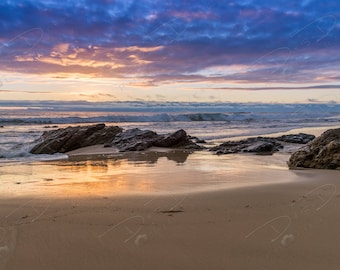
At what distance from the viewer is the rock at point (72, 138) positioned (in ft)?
43.6

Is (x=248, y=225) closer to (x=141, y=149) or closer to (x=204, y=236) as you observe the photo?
(x=204, y=236)

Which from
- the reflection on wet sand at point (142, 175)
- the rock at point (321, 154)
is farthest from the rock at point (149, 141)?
the rock at point (321, 154)

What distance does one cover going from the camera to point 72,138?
14.0 meters

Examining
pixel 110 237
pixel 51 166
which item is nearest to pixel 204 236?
pixel 110 237

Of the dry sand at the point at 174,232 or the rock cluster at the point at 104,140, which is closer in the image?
the dry sand at the point at 174,232

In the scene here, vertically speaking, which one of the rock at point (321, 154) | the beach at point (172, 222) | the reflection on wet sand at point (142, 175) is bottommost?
the reflection on wet sand at point (142, 175)

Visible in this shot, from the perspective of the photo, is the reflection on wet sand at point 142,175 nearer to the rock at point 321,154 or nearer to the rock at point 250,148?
the rock at point 321,154

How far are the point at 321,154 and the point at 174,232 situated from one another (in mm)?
5485

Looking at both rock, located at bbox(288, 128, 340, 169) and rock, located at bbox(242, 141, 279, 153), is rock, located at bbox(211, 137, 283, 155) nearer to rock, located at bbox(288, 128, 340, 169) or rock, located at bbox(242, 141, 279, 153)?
rock, located at bbox(242, 141, 279, 153)

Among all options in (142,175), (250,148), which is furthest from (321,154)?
(250,148)

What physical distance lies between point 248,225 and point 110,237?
1385mm

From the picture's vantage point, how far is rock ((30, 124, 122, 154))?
13.3m

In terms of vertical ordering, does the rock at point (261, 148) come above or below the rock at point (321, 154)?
below

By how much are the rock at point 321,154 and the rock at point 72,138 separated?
27.0 feet
